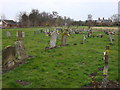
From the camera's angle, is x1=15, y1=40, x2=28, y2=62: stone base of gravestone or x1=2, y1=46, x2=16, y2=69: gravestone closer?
x1=2, y1=46, x2=16, y2=69: gravestone

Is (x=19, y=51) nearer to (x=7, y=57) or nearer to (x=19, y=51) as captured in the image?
(x=19, y=51)

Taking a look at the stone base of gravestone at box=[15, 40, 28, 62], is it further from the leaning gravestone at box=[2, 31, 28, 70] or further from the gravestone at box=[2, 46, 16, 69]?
the gravestone at box=[2, 46, 16, 69]

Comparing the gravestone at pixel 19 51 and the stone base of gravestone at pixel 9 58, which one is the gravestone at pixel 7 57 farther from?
the gravestone at pixel 19 51

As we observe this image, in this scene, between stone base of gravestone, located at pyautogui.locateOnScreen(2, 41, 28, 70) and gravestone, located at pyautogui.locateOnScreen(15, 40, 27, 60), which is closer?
stone base of gravestone, located at pyautogui.locateOnScreen(2, 41, 28, 70)

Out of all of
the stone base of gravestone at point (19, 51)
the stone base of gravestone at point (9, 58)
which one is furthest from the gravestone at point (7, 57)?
the stone base of gravestone at point (19, 51)

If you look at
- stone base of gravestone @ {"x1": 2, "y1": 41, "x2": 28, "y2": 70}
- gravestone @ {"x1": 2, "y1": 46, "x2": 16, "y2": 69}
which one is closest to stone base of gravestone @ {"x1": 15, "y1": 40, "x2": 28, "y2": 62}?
stone base of gravestone @ {"x1": 2, "y1": 41, "x2": 28, "y2": 70}

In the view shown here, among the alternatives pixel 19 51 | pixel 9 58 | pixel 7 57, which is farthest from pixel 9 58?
pixel 19 51

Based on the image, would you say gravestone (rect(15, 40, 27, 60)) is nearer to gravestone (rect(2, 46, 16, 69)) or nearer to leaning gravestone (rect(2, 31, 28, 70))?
leaning gravestone (rect(2, 31, 28, 70))

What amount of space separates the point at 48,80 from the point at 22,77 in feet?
4.28

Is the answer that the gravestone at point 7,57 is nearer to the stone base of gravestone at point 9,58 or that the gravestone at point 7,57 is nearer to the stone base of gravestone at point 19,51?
the stone base of gravestone at point 9,58

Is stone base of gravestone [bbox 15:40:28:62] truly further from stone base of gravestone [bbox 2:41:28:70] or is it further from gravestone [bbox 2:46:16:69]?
gravestone [bbox 2:46:16:69]

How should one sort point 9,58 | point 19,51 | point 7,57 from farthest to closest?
1. point 19,51
2. point 9,58
3. point 7,57

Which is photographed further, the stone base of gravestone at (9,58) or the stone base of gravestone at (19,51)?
the stone base of gravestone at (19,51)

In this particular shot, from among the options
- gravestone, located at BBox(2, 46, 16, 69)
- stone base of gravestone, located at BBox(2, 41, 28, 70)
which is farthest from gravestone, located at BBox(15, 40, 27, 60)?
gravestone, located at BBox(2, 46, 16, 69)
